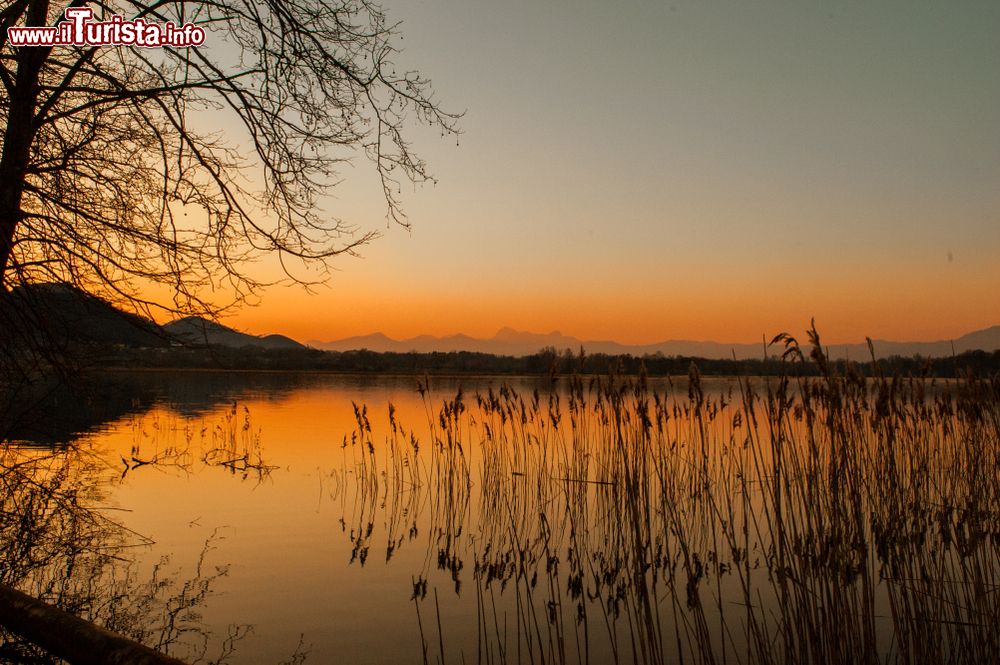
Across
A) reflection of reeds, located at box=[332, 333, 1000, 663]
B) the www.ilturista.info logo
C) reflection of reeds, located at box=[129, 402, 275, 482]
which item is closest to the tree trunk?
the www.ilturista.info logo

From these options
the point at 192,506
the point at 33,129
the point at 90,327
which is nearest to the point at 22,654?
the point at 90,327

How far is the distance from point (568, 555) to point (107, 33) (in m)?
6.79

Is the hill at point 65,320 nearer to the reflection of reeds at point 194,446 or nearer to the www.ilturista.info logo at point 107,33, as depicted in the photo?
the www.ilturista.info logo at point 107,33

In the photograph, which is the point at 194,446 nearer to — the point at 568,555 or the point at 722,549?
the point at 568,555

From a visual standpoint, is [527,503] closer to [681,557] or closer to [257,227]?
[681,557]

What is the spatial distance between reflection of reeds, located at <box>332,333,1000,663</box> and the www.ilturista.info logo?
449 centimetres

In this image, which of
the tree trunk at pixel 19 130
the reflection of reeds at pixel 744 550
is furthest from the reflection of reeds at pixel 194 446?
the tree trunk at pixel 19 130

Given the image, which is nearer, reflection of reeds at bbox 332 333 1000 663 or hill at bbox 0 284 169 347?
reflection of reeds at bbox 332 333 1000 663

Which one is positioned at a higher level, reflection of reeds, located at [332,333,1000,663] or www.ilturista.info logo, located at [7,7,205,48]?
www.ilturista.info logo, located at [7,7,205,48]

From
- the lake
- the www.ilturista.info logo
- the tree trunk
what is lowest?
the lake

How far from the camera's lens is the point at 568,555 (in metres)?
7.56

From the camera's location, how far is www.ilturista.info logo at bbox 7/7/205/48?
520 cm

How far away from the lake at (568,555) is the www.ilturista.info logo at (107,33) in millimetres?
2969

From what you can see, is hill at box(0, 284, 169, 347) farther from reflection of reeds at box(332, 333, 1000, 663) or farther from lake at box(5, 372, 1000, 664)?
reflection of reeds at box(332, 333, 1000, 663)
